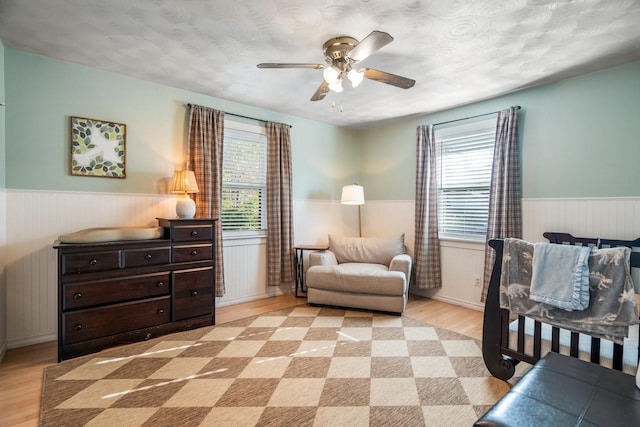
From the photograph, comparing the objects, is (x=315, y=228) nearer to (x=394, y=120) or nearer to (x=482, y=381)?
(x=394, y=120)

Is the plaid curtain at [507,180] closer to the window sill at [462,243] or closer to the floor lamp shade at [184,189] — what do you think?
the window sill at [462,243]

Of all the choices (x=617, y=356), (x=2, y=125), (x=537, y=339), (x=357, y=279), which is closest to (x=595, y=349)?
(x=617, y=356)

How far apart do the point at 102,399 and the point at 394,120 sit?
4371 mm

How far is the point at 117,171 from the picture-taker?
3055 mm

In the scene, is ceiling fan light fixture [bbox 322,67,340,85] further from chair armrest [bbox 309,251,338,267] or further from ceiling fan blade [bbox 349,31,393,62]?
chair armrest [bbox 309,251,338,267]

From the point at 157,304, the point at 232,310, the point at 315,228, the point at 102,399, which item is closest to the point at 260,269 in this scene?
the point at 232,310

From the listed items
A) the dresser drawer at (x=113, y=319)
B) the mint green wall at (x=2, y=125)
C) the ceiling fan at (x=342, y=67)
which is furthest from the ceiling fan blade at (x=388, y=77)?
the mint green wall at (x=2, y=125)

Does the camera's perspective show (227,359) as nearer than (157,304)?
Yes

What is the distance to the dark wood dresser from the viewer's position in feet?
7.88

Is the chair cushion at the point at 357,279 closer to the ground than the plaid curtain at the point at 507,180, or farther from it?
closer to the ground

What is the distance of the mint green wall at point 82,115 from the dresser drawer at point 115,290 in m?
0.97

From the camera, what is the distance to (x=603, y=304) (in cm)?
159

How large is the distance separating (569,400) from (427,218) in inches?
117

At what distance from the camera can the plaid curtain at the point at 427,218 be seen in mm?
4055
